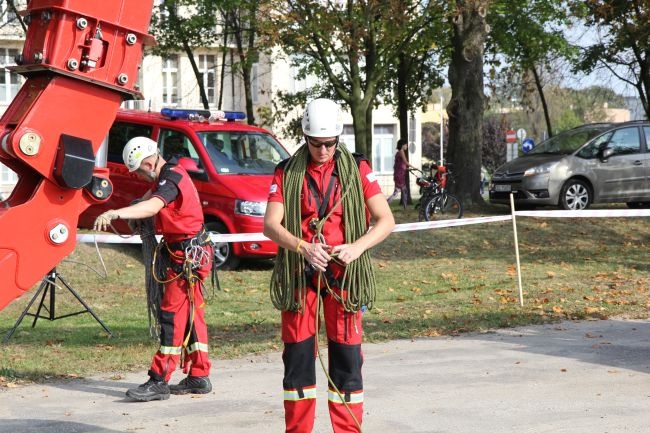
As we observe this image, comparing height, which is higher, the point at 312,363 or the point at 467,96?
the point at 467,96

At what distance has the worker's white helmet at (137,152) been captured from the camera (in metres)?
7.94

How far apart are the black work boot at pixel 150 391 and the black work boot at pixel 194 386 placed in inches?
7.4

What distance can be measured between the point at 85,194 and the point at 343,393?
6.52ft

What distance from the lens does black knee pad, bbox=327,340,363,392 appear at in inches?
224

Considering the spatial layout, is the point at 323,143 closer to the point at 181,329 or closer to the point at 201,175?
the point at 181,329

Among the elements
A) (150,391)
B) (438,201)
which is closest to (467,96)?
(438,201)

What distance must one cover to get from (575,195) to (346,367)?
1662 cm

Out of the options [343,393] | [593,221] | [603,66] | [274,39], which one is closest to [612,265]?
[593,221]

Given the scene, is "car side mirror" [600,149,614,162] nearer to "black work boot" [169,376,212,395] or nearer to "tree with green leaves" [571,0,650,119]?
"tree with green leaves" [571,0,650,119]

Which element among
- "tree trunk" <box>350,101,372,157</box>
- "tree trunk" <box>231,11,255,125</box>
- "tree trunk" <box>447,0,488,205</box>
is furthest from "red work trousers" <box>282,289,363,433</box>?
"tree trunk" <box>231,11,255,125</box>

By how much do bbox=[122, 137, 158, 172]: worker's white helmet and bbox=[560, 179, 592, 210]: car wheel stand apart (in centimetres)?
1466

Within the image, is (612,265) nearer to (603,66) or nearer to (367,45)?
(367,45)

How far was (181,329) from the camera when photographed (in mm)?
7891

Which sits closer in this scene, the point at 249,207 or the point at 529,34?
the point at 249,207
